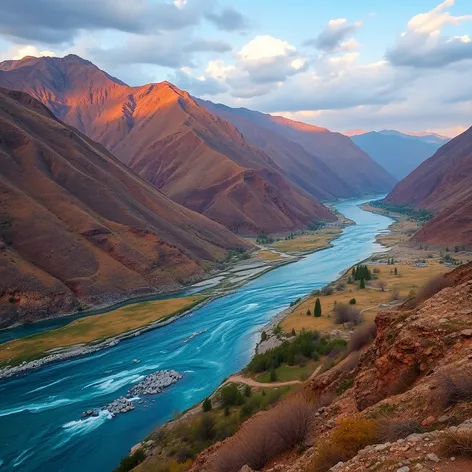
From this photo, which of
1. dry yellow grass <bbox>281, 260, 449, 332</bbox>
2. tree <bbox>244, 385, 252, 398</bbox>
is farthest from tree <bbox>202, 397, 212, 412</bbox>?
dry yellow grass <bbox>281, 260, 449, 332</bbox>

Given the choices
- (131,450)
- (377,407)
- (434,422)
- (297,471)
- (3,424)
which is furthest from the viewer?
(3,424)

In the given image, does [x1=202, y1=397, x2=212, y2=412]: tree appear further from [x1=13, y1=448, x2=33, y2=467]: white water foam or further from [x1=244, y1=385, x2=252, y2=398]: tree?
[x1=13, y1=448, x2=33, y2=467]: white water foam

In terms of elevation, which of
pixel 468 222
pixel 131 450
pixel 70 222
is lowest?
pixel 131 450

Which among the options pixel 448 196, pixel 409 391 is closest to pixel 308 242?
pixel 448 196

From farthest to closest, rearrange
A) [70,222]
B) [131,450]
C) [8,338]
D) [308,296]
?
1. [70,222]
2. [308,296]
3. [8,338]
4. [131,450]

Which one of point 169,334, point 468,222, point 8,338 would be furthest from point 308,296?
point 468,222

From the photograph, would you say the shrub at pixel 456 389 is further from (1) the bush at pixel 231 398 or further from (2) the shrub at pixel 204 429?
(1) the bush at pixel 231 398

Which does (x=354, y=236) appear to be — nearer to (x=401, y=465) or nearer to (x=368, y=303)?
(x=368, y=303)
